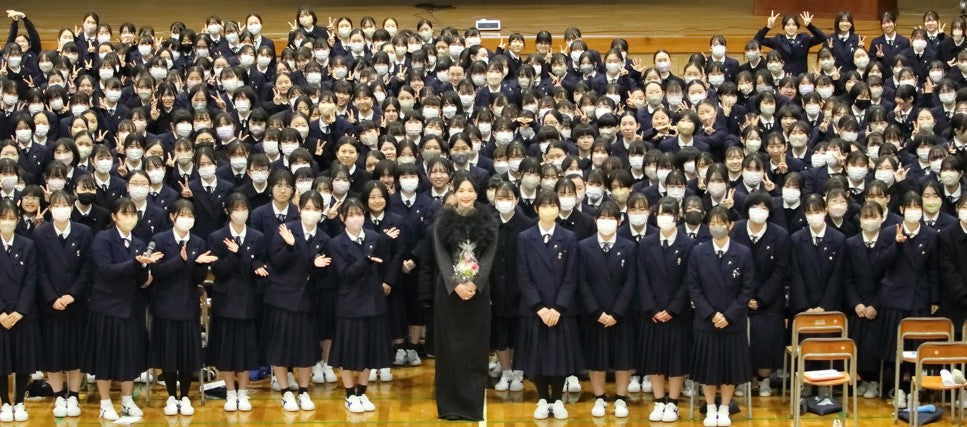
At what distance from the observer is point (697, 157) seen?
10367 millimetres

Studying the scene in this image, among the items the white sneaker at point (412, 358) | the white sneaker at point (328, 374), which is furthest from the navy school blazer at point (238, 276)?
the white sneaker at point (412, 358)

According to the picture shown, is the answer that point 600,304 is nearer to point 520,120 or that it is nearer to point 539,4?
point 520,120

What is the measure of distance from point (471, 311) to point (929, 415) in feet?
9.13

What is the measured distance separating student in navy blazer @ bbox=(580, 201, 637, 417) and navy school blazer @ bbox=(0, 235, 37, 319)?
10.5ft

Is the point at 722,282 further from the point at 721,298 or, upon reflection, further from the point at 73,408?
the point at 73,408

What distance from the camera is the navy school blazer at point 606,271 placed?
8.92 meters

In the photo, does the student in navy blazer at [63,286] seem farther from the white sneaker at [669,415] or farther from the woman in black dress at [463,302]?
the white sneaker at [669,415]

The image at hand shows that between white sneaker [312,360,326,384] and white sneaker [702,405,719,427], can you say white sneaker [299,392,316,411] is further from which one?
white sneaker [702,405,719,427]

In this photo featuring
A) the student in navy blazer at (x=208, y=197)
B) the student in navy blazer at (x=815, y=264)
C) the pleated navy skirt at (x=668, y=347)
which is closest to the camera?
the pleated navy skirt at (x=668, y=347)

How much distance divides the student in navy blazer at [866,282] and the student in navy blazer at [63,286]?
15.1 ft

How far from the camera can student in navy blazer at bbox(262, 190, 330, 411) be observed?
9.05m

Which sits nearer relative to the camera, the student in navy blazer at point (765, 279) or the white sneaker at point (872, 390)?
the student in navy blazer at point (765, 279)

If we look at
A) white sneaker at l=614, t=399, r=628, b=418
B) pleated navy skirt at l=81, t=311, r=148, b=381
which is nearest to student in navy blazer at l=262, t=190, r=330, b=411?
pleated navy skirt at l=81, t=311, r=148, b=381

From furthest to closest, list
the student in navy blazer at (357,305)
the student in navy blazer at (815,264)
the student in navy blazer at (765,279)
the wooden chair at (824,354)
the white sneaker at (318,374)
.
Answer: the white sneaker at (318,374) → the student in navy blazer at (815,264) → the student in navy blazer at (765,279) → the student in navy blazer at (357,305) → the wooden chair at (824,354)
